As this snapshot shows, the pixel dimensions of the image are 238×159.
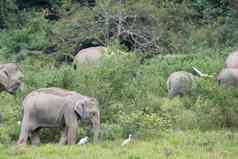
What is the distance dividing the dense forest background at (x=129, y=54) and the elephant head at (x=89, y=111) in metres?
0.33

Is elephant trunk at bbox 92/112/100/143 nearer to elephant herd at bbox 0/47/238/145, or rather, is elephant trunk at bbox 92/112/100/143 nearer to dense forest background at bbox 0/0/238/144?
elephant herd at bbox 0/47/238/145

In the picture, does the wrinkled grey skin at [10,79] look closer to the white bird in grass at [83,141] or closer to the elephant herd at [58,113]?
the elephant herd at [58,113]

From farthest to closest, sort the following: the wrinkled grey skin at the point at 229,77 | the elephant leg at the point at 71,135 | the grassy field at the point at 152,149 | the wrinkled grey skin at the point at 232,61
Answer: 1. the wrinkled grey skin at the point at 232,61
2. the wrinkled grey skin at the point at 229,77
3. the elephant leg at the point at 71,135
4. the grassy field at the point at 152,149

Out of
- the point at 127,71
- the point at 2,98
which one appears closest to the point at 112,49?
the point at 127,71

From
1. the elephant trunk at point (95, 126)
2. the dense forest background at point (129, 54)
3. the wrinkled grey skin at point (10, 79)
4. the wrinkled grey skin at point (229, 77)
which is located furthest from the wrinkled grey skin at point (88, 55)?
the elephant trunk at point (95, 126)

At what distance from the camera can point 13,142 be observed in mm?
11133

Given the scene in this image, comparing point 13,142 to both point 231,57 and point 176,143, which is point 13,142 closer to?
point 176,143

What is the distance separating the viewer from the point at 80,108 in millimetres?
11086

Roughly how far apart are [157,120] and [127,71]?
220cm

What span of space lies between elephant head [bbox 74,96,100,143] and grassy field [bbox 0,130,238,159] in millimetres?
230

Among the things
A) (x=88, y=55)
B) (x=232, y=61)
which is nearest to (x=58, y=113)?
(x=232, y=61)

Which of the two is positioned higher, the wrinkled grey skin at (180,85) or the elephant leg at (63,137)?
the elephant leg at (63,137)

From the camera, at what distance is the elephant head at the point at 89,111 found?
11092 millimetres

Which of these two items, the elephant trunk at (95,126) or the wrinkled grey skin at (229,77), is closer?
the elephant trunk at (95,126)
